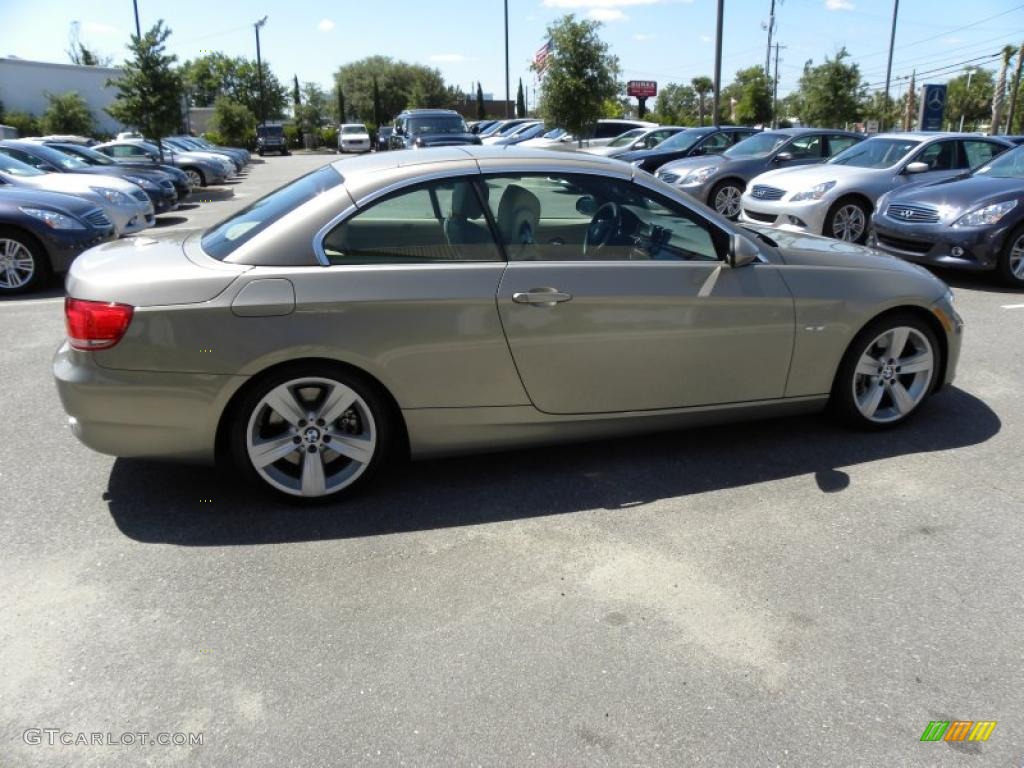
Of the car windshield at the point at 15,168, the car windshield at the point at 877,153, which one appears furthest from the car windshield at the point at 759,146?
the car windshield at the point at 15,168

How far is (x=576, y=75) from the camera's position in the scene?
2442 cm

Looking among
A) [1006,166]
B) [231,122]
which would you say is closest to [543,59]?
[1006,166]

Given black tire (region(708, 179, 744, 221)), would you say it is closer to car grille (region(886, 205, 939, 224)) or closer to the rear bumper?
car grille (region(886, 205, 939, 224))

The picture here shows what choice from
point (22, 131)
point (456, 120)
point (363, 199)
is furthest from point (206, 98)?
point (363, 199)

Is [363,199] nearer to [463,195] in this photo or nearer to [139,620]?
[463,195]

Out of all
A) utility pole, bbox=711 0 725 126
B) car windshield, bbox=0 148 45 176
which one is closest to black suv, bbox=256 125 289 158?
utility pole, bbox=711 0 725 126

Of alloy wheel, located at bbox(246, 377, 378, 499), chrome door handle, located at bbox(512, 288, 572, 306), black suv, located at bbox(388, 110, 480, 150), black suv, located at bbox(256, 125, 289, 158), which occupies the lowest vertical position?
alloy wheel, located at bbox(246, 377, 378, 499)

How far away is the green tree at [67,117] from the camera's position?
4234 cm

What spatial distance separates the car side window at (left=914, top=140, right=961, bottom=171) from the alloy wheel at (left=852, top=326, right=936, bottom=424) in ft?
24.0

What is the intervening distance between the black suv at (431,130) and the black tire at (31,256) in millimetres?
15974

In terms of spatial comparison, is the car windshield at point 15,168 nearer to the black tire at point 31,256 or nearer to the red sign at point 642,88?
the black tire at point 31,256

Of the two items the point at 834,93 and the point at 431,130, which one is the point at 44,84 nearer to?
the point at 431,130

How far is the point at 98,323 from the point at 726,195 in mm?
11756

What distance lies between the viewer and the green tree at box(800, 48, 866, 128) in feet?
91.0
